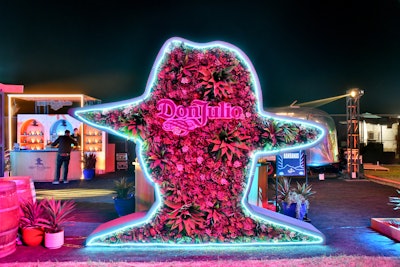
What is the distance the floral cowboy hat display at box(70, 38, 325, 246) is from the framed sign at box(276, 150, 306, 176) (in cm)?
201

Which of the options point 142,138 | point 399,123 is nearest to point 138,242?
point 142,138

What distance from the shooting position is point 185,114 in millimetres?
4973

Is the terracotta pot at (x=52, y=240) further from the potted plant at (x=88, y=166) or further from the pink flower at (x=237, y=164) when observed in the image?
the potted plant at (x=88, y=166)

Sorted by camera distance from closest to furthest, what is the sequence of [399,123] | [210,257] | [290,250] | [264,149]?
1. [210,257]
2. [290,250]
3. [264,149]
4. [399,123]

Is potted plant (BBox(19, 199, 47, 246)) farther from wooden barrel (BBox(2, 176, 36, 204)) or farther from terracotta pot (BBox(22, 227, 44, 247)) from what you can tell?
wooden barrel (BBox(2, 176, 36, 204))

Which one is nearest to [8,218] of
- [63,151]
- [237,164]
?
[237,164]

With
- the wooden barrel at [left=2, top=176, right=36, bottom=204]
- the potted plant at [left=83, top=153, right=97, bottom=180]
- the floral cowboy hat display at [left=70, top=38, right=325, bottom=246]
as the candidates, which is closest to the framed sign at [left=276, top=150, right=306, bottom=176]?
the floral cowboy hat display at [left=70, top=38, right=325, bottom=246]

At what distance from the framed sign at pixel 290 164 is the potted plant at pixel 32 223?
419 centimetres

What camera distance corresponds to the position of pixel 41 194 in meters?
9.55

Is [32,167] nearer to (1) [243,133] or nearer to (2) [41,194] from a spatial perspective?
(2) [41,194]

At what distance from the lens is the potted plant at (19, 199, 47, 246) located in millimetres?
4949

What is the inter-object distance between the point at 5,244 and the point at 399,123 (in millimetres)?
19877

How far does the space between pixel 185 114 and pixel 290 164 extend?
2965 mm

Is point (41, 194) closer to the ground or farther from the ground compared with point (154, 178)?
closer to the ground
